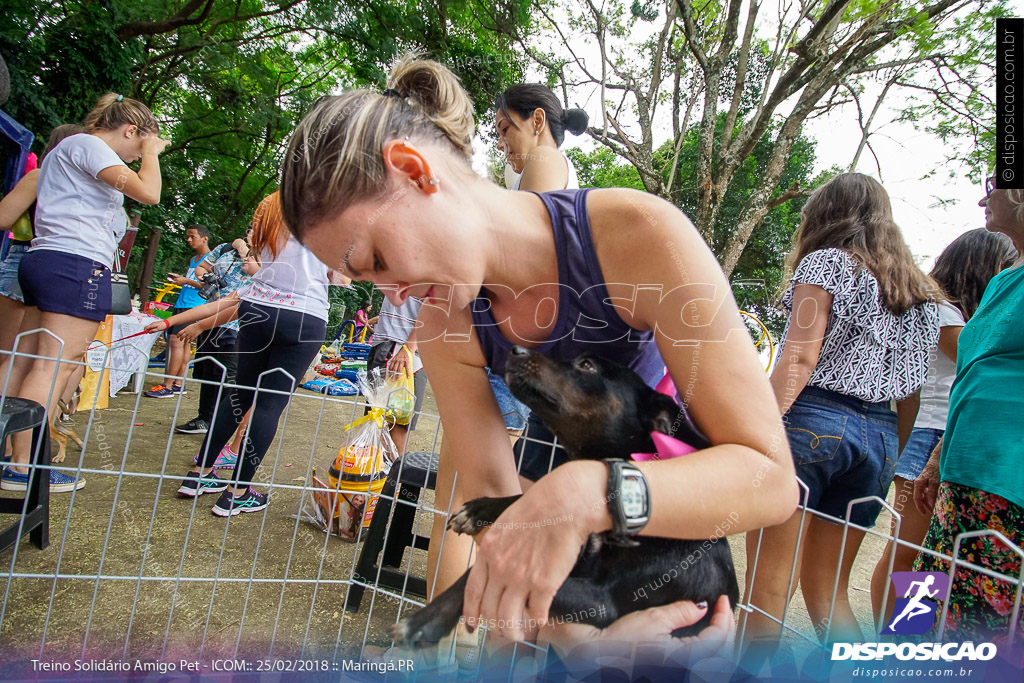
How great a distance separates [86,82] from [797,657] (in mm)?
12468

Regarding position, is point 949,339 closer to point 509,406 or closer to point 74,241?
point 509,406

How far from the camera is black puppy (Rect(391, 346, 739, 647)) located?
2.85 feet

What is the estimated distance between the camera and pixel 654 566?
87cm

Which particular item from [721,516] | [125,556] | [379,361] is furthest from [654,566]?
[379,361]

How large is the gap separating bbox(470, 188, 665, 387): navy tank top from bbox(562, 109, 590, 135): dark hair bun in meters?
1.63

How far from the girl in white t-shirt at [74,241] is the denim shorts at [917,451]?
153 inches

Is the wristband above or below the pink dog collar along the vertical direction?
below

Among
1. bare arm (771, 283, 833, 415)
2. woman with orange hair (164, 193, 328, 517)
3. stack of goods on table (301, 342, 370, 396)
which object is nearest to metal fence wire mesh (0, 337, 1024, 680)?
woman with orange hair (164, 193, 328, 517)

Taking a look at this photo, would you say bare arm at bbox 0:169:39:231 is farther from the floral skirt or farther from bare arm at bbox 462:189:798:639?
the floral skirt

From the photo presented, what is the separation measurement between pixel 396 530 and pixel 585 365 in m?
1.86

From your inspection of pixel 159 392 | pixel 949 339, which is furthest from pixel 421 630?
pixel 159 392

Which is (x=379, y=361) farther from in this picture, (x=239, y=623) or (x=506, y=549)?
(x=506, y=549)

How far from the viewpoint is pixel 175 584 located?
2.28 meters

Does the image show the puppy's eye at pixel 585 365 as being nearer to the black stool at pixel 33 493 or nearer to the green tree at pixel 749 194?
→ the black stool at pixel 33 493
